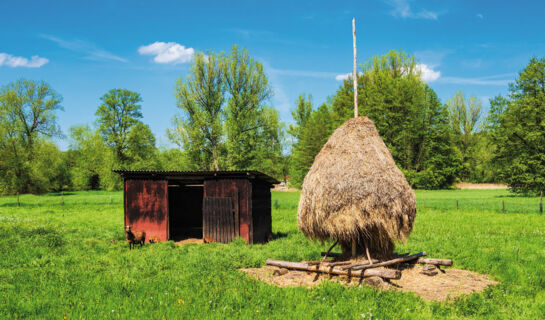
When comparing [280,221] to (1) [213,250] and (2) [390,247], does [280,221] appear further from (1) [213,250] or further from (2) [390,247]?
(2) [390,247]

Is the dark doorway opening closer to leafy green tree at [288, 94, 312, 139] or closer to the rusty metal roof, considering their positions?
the rusty metal roof

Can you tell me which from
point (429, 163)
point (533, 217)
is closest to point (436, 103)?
point (429, 163)

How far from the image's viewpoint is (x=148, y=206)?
17000mm

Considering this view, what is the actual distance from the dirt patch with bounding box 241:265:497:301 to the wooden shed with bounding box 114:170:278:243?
18.5 ft

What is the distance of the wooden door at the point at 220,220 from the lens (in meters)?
16.3

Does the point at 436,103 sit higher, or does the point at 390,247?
the point at 436,103

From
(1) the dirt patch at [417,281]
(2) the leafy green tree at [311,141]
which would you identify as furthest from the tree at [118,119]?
(1) the dirt patch at [417,281]

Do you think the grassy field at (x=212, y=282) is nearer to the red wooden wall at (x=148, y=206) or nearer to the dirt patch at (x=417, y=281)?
the dirt patch at (x=417, y=281)

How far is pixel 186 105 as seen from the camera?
136ft

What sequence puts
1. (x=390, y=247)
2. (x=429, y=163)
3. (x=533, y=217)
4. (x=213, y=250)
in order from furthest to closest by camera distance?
1. (x=429, y=163)
2. (x=533, y=217)
3. (x=213, y=250)
4. (x=390, y=247)

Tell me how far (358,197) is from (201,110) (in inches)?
1373

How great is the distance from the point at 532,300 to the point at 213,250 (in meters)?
10.1

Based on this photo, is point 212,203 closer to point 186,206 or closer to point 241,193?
point 241,193

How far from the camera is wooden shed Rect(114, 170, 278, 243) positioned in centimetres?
1630
